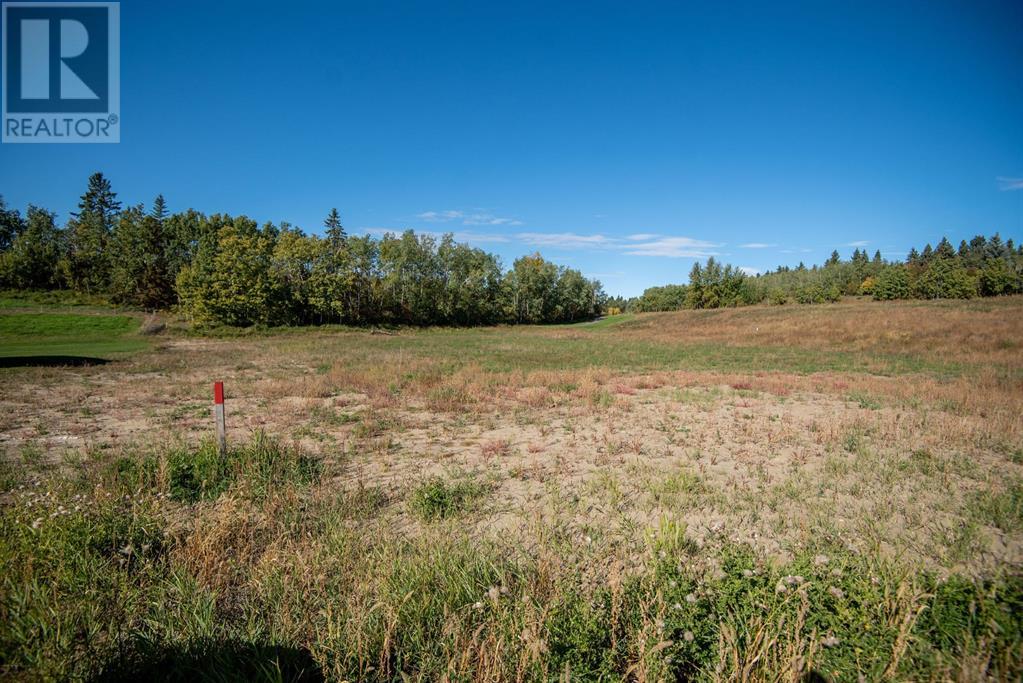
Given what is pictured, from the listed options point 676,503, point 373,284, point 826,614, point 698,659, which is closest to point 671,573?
point 698,659

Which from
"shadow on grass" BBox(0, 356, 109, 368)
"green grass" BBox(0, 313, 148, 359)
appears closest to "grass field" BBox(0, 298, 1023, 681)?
"shadow on grass" BBox(0, 356, 109, 368)

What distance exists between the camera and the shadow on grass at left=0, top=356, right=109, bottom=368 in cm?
2211

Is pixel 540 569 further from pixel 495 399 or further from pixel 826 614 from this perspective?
pixel 495 399

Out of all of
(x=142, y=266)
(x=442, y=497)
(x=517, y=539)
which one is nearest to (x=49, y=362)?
(x=442, y=497)

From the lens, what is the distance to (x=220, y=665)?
3.36m

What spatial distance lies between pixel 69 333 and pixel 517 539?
183ft

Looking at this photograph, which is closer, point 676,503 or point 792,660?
point 792,660

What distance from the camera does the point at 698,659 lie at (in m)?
3.34

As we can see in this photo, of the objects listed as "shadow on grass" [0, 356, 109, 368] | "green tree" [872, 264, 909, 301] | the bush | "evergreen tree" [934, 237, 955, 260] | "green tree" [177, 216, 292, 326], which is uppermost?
"evergreen tree" [934, 237, 955, 260]

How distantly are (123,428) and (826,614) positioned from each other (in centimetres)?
1470

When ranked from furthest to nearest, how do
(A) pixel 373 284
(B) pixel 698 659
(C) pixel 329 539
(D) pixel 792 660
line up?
1. (A) pixel 373 284
2. (C) pixel 329 539
3. (B) pixel 698 659
4. (D) pixel 792 660

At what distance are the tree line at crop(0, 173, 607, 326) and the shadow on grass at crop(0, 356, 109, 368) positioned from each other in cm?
2841

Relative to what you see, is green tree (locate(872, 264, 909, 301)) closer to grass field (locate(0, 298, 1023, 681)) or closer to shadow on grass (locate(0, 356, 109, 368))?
grass field (locate(0, 298, 1023, 681))

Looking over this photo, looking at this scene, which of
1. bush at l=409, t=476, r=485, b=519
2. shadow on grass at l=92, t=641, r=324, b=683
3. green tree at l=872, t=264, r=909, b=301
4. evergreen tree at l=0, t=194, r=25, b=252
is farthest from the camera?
green tree at l=872, t=264, r=909, b=301
